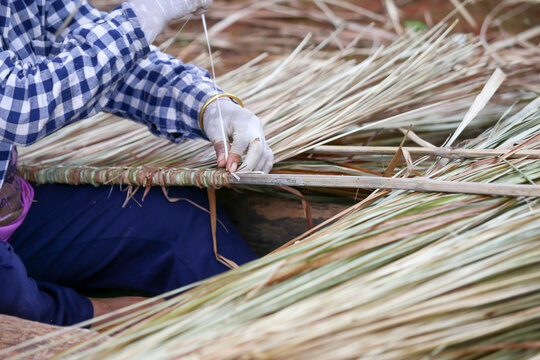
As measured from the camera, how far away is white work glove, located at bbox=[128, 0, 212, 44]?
103 cm

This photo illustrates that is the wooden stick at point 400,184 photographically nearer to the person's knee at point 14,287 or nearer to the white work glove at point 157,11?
the white work glove at point 157,11

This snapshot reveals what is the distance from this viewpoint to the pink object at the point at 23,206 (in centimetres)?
117

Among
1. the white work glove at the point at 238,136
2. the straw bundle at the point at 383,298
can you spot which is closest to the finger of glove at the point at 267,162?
the white work glove at the point at 238,136

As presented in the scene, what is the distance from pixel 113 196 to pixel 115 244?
109mm

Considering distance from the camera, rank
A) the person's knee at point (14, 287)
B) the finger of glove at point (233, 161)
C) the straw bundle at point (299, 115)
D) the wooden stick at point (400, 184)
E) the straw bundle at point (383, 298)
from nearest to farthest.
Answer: the straw bundle at point (383, 298), the wooden stick at point (400, 184), the person's knee at point (14, 287), the finger of glove at point (233, 161), the straw bundle at point (299, 115)

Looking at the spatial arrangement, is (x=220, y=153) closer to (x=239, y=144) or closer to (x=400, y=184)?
(x=239, y=144)

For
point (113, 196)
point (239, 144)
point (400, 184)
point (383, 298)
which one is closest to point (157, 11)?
point (239, 144)

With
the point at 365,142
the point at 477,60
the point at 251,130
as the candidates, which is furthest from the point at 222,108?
the point at 477,60

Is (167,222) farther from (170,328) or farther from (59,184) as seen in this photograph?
(170,328)

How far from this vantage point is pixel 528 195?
2.78ft

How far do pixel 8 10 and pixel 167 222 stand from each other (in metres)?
0.50

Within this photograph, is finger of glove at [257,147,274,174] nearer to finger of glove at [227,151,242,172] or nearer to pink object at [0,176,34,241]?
finger of glove at [227,151,242,172]

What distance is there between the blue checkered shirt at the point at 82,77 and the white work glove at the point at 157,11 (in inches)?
0.6

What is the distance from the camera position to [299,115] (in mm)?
1385
